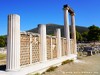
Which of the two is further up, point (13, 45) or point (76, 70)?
point (13, 45)

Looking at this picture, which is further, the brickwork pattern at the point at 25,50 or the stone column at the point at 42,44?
the stone column at the point at 42,44

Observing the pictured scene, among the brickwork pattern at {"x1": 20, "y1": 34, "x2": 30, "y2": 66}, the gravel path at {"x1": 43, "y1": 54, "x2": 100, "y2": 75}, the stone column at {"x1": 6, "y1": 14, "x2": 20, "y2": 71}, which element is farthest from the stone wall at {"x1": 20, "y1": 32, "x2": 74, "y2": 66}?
the gravel path at {"x1": 43, "y1": 54, "x2": 100, "y2": 75}

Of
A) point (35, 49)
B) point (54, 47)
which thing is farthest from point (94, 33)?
point (35, 49)

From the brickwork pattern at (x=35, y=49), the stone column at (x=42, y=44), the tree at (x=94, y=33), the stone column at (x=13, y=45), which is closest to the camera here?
the stone column at (x=13, y=45)

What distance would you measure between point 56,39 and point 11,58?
8.18 m

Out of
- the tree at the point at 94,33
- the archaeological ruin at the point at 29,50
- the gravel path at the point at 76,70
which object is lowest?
the gravel path at the point at 76,70

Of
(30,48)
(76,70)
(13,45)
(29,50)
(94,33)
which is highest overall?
(94,33)

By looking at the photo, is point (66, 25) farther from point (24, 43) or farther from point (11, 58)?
point (11, 58)

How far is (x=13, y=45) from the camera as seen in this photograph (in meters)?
11.2

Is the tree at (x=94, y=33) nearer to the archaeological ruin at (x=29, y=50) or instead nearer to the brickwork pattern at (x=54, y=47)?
the archaeological ruin at (x=29, y=50)

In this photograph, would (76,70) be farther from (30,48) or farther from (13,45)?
(13,45)

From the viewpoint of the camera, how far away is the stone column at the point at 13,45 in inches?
435

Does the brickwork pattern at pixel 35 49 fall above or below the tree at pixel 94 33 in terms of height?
below

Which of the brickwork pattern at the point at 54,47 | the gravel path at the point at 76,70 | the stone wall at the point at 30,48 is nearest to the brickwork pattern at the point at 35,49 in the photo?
the stone wall at the point at 30,48
